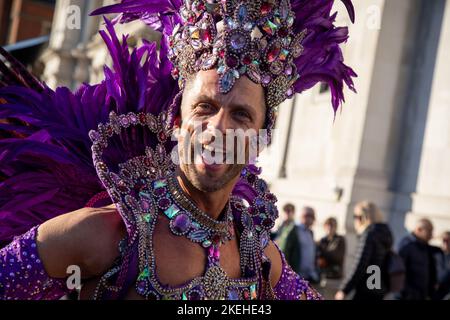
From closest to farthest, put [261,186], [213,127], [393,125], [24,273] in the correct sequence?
1. [24,273]
2. [213,127]
3. [261,186]
4. [393,125]

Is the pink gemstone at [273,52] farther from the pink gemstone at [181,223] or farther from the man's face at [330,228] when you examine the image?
the man's face at [330,228]

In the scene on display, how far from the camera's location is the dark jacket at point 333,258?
7363 millimetres

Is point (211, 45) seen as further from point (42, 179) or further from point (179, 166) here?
point (42, 179)

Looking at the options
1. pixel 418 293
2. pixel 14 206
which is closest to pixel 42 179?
pixel 14 206

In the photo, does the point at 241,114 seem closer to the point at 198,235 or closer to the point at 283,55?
the point at 283,55

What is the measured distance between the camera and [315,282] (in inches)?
277

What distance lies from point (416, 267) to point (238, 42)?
4.57 metres

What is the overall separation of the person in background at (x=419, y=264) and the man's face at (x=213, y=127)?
4422mm

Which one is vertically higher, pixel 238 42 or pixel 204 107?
pixel 238 42

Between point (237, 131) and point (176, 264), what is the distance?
1.53ft

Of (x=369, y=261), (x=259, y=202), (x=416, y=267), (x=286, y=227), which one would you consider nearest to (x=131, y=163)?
(x=259, y=202)

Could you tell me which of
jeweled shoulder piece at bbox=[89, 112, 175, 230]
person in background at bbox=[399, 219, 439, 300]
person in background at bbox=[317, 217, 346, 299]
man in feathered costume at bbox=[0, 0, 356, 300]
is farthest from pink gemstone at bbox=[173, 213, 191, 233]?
person in background at bbox=[317, 217, 346, 299]

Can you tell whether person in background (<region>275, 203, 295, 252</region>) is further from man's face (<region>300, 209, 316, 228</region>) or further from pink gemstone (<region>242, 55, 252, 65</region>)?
pink gemstone (<region>242, 55, 252, 65</region>)

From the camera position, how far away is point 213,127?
6.71ft
